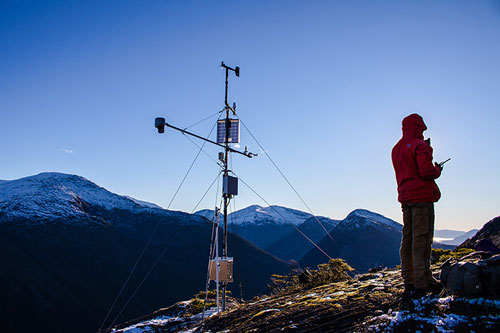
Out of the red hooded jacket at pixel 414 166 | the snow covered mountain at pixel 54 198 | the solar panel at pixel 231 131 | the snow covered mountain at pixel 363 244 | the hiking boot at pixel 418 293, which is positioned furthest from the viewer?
the snow covered mountain at pixel 363 244

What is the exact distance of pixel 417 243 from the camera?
4.97m

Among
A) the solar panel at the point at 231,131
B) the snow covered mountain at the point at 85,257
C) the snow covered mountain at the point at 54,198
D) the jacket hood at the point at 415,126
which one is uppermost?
the snow covered mountain at the point at 54,198

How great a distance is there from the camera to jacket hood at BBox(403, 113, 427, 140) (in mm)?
5426

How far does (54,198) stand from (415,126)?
172 meters

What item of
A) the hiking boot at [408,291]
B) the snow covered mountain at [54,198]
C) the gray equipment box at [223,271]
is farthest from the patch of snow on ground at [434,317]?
the snow covered mountain at [54,198]

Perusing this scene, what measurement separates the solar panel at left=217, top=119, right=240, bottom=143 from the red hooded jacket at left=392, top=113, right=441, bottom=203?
6.42 m

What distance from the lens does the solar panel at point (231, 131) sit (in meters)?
11.1

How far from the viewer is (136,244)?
138000 millimetres

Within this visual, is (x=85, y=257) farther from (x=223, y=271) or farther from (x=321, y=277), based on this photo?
(x=321, y=277)

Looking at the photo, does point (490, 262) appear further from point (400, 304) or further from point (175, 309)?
point (175, 309)

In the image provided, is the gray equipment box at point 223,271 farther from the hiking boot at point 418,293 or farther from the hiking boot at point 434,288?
the hiking boot at point 434,288

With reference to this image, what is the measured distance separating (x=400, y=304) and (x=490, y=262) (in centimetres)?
135

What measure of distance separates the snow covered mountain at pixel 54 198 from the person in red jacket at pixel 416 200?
155736 millimetres

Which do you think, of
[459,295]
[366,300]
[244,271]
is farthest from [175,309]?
[244,271]
